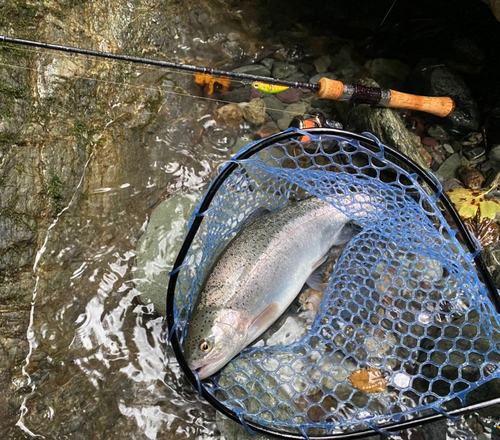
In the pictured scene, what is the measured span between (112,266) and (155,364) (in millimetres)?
973

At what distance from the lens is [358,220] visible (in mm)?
→ 3568

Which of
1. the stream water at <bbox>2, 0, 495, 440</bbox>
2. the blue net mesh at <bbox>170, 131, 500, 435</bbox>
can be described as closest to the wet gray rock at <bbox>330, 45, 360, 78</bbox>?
the blue net mesh at <bbox>170, 131, 500, 435</bbox>

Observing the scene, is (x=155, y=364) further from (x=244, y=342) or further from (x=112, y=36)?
(x=112, y=36)

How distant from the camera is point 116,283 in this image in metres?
3.52

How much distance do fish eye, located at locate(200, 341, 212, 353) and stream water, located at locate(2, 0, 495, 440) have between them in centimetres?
65

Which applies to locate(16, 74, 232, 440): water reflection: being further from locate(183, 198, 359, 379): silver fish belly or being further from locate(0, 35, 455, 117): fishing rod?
locate(0, 35, 455, 117): fishing rod

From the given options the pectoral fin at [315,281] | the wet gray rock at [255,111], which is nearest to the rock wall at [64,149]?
the wet gray rock at [255,111]

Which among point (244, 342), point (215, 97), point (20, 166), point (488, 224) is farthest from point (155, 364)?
point (488, 224)

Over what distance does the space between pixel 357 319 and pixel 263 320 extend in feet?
3.45

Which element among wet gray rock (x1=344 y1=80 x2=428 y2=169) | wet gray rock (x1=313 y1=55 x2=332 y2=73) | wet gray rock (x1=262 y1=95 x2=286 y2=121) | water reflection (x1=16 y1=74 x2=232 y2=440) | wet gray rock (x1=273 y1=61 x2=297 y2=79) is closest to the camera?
water reflection (x1=16 y1=74 x2=232 y2=440)

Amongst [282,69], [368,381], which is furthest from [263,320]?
[282,69]

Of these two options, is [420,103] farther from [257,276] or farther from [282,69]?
[257,276]

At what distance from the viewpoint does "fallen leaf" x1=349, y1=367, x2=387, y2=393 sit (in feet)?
11.4

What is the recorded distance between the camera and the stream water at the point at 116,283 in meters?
3.12
